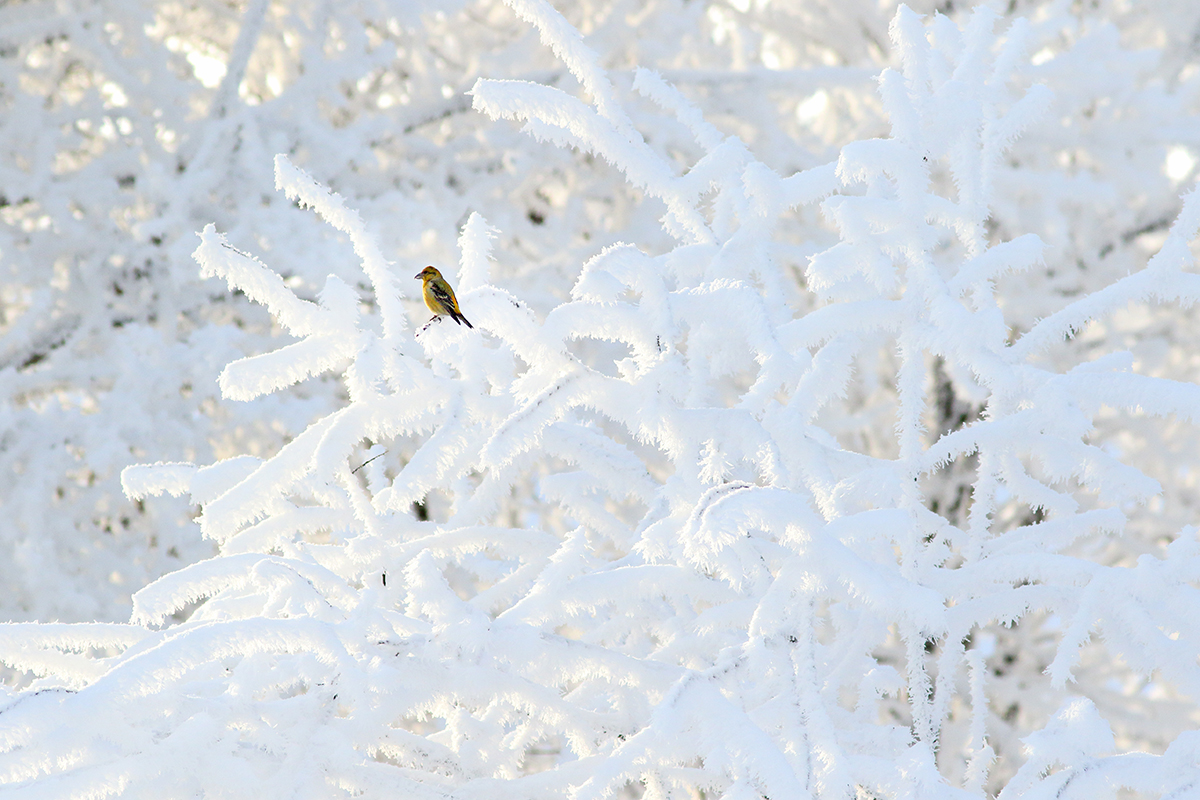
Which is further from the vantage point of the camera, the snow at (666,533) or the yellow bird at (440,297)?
the yellow bird at (440,297)

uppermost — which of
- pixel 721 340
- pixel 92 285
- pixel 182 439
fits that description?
pixel 92 285

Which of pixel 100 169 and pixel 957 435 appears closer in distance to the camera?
pixel 957 435

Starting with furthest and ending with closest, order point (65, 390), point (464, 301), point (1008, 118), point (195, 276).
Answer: point (65, 390) → point (195, 276) → point (1008, 118) → point (464, 301)

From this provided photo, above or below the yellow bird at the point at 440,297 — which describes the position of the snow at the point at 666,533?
below

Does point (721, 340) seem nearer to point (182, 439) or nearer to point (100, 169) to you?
point (182, 439)

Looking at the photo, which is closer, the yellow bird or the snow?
the snow

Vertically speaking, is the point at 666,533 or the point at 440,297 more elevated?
the point at 440,297

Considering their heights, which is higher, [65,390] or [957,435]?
[65,390]

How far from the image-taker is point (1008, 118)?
73.9 inches

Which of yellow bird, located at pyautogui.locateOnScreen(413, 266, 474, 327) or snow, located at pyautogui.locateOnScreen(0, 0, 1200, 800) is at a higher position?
yellow bird, located at pyautogui.locateOnScreen(413, 266, 474, 327)

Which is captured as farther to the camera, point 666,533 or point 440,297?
point 440,297

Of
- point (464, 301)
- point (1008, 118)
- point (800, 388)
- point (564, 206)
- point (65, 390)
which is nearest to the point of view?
point (464, 301)

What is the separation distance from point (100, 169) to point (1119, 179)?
4496 mm

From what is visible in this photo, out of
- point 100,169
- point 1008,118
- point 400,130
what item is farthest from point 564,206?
point 1008,118
